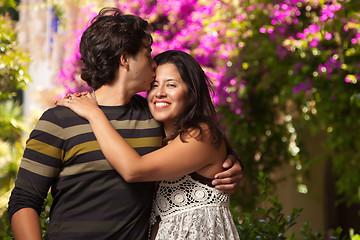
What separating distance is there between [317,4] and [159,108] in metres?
3.17

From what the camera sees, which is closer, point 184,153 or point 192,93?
point 184,153

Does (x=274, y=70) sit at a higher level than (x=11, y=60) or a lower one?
lower

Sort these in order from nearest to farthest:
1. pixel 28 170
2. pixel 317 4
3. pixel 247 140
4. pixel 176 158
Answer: pixel 28 170 < pixel 176 158 < pixel 317 4 < pixel 247 140

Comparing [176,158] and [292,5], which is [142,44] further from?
[292,5]

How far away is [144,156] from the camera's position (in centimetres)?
200

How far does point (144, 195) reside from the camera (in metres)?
2.10

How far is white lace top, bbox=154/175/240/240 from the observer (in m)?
2.15

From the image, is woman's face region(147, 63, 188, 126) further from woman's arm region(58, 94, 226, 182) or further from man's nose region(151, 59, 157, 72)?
woman's arm region(58, 94, 226, 182)

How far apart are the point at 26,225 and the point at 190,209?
69cm

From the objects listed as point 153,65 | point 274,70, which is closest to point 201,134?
point 153,65

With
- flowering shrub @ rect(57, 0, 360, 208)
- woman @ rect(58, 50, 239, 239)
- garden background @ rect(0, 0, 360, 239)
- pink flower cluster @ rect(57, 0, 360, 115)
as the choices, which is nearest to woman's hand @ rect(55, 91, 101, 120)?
woman @ rect(58, 50, 239, 239)

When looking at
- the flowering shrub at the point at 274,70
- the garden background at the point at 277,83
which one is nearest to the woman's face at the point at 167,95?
the garden background at the point at 277,83

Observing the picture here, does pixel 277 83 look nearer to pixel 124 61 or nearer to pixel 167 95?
pixel 167 95

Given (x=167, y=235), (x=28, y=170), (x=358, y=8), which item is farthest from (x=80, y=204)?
(x=358, y=8)
